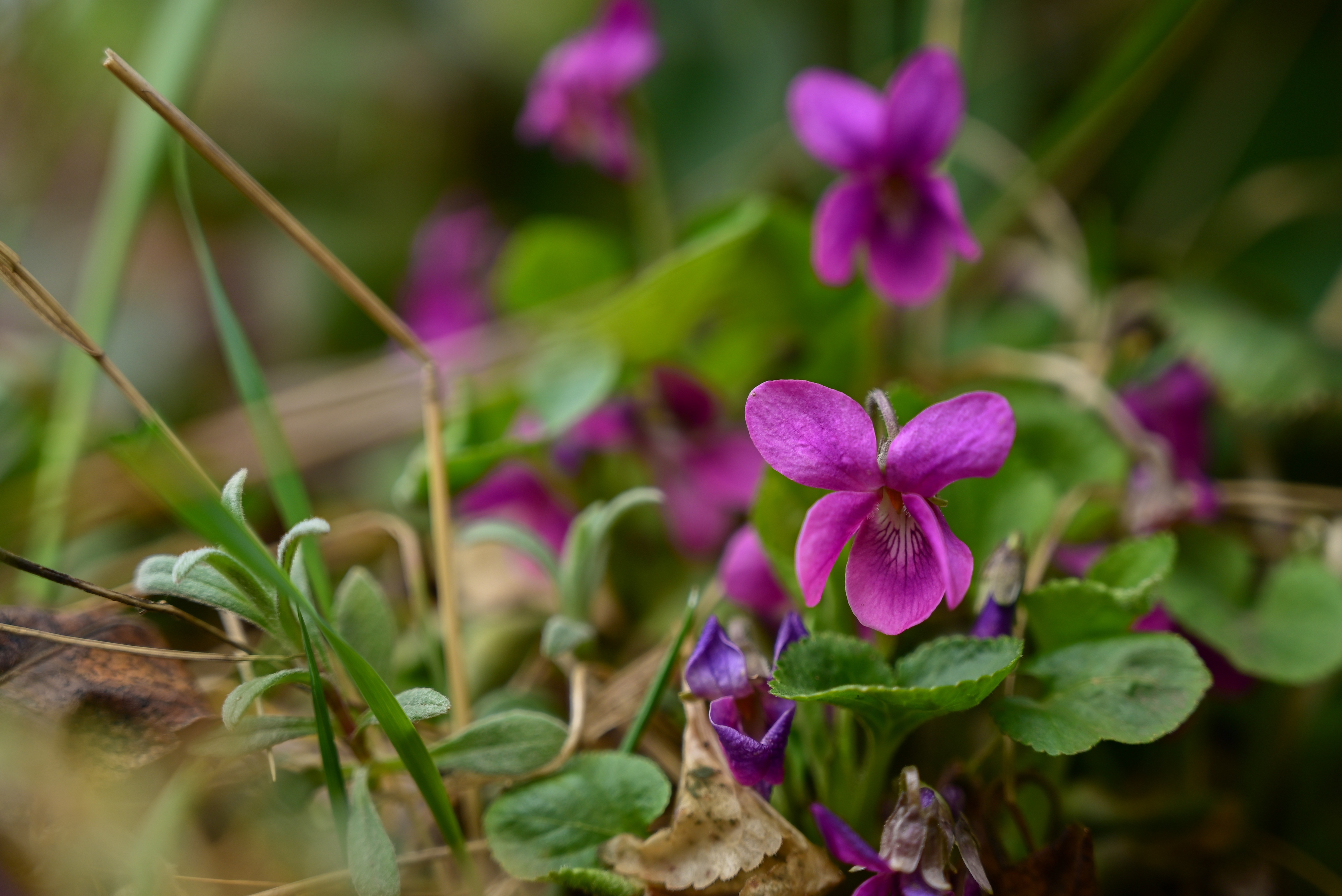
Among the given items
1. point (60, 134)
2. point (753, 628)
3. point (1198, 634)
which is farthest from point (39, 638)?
point (60, 134)

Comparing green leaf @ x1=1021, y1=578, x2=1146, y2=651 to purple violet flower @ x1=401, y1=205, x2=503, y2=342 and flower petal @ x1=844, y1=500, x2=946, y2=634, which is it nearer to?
flower petal @ x1=844, y1=500, x2=946, y2=634

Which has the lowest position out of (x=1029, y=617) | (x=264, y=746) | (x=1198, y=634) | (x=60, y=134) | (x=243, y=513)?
(x=1198, y=634)

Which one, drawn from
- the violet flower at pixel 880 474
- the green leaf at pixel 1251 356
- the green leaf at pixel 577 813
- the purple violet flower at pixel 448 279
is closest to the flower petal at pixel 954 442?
the violet flower at pixel 880 474

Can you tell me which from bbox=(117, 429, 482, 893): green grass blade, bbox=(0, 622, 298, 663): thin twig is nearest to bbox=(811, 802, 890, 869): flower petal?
bbox=(117, 429, 482, 893): green grass blade

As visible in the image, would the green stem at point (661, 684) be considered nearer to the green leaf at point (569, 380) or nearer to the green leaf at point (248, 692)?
the green leaf at point (248, 692)

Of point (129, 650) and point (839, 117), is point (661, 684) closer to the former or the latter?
point (129, 650)

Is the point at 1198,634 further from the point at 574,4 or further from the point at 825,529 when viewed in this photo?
the point at 574,4

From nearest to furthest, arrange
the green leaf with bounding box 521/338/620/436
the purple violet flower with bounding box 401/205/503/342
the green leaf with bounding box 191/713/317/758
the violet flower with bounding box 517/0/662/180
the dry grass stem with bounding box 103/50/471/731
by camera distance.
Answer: the green leaf with bounding box 191/713/317/758
the dry grass stem with bounding box 103/50/471/731
the green leaf with bounding box 521/338/620/436
the violet flower with bounding box 517/0/662/180
the purple violet flower with bounding box 401/205/503/342
